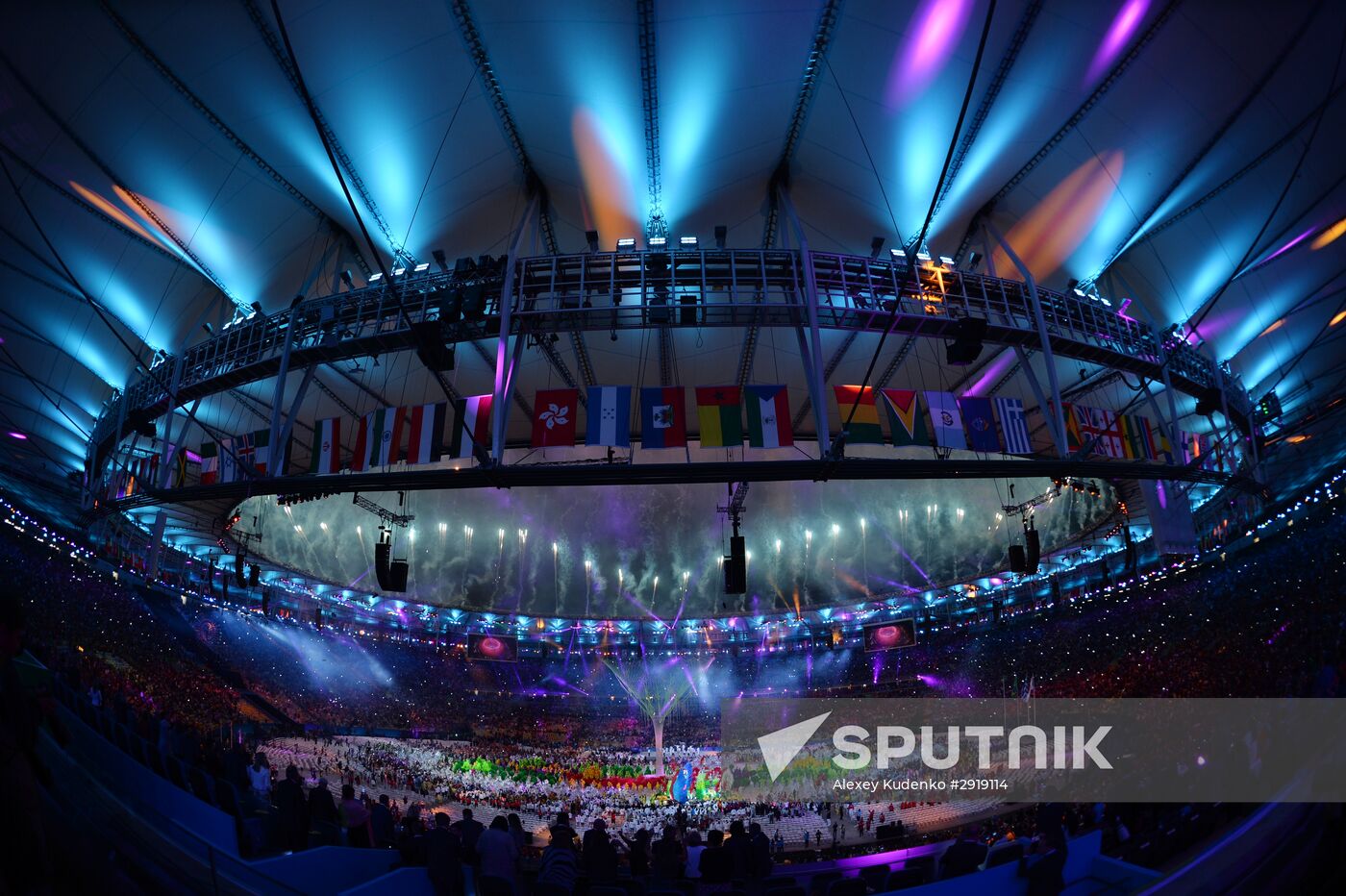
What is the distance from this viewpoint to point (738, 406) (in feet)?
41.9

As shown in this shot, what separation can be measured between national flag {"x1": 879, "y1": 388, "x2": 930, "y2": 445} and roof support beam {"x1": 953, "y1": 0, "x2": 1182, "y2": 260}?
18.5 ft

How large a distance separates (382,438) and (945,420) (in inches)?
470

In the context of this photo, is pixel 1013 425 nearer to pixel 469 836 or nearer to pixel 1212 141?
pixel 1212 141

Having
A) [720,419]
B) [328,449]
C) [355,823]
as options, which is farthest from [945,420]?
[328,449]

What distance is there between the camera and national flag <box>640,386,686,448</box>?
12.6 m

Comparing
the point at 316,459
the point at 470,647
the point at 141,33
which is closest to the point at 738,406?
the point at 316,459

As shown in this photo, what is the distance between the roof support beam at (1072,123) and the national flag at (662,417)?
914 centimetres

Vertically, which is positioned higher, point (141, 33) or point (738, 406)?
point (141, 33)

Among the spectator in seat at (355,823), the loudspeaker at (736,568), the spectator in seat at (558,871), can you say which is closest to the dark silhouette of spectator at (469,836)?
the spectator in seat at (355,823)

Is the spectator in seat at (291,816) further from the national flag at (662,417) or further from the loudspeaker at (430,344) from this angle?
the national flag at (662,417)

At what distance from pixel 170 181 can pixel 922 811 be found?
79.8 feet

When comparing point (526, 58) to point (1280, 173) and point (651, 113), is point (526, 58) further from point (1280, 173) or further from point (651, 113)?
point (1280, 173)

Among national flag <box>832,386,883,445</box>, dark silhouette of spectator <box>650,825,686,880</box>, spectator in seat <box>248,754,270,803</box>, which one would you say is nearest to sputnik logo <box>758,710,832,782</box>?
national flag <box>832,386,883,445</box>

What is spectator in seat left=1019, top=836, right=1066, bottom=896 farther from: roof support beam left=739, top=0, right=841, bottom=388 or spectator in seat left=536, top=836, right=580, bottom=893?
roof support beam left=739, top=0, right=841, bottom=388
